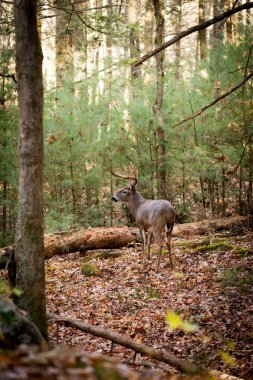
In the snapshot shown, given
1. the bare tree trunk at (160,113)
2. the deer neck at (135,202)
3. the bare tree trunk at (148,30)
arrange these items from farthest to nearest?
1. the bare tree trunk at (148,30)
2. the bare tree trunk at (160,113)
3. the deer neck at (135,202)

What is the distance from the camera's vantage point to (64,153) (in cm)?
1340

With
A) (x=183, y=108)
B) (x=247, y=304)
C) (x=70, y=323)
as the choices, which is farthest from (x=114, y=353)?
(x=183, y=108)

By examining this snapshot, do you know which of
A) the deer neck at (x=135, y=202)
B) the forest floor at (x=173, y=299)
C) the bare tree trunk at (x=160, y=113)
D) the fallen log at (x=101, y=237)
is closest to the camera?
the forest floor at (x=173, y=299)

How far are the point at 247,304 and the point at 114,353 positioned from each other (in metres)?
2.41

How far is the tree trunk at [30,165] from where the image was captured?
16.0 feet

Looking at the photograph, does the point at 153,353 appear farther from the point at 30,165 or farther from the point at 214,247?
the point at 214,247

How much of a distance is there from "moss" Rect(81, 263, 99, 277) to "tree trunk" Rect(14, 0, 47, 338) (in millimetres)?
4554

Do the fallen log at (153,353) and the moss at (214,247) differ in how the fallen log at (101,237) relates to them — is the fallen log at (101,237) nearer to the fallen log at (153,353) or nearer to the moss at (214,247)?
the moss at (214,247)

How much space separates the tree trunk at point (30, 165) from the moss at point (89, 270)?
14.9 ft

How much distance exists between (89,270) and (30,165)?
523 cm

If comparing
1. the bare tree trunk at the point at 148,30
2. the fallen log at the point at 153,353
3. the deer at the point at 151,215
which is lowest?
the fallen log at the point at 153,353

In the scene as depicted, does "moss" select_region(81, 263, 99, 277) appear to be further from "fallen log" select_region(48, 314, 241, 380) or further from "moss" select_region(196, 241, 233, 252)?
"fallen log" select_region(48, 314, 241, 380)

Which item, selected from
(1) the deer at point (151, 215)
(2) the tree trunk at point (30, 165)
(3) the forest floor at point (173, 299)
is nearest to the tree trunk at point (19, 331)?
(3) the forest floor at point (173, 299)

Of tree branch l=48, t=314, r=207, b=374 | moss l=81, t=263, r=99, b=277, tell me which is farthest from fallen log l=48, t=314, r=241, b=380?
moss l=81, t=263, r=99, b=277
